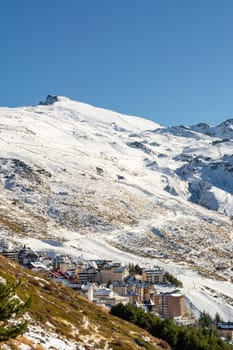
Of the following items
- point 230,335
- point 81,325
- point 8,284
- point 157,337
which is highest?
point 8,284

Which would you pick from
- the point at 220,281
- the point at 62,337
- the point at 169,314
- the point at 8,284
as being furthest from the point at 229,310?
the point at 8,284

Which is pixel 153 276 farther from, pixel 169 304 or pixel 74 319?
pixel 74 319

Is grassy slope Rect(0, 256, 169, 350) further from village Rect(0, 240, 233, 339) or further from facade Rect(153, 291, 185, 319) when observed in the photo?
facade Rect(153, 291, 185, 319)

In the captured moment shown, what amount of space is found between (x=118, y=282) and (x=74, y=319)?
87.5m

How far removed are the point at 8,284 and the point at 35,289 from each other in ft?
101

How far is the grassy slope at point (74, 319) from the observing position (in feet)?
144

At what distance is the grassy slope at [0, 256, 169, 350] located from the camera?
4376 cm

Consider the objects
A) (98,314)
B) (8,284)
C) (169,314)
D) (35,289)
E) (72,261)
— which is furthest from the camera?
(72,261)

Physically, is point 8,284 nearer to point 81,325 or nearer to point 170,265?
point 81,325

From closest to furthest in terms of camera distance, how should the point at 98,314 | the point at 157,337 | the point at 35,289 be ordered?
the point at 35,289, the point at 98,314, the point at 157,337

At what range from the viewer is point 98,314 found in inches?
2409

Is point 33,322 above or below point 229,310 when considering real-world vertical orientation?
above

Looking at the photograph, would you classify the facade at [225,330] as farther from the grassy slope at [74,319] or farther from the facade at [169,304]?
the grassy slope at [74,319]

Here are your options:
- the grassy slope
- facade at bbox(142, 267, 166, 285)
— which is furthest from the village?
the grassy slope
